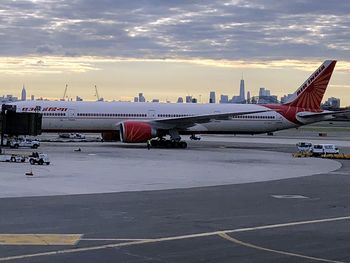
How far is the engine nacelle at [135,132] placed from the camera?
164 feet

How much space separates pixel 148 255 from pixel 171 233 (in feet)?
7.87

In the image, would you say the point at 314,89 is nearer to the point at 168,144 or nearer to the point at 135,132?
the point at 168,144

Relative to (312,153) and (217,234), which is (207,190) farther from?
(312,153)

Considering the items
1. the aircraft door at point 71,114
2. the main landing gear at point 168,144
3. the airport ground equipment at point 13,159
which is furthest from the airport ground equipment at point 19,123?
the main landing gear at point 168,144

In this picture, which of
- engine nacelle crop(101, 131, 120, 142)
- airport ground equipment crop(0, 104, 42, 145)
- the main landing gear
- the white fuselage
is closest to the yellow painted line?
airport ground equipment crop(0, 104, 42, 145)

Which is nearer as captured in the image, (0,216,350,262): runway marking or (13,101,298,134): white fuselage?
(0,216,350,262): runway marking

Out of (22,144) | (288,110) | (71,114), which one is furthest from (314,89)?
(22,144)

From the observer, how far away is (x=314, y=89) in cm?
6134

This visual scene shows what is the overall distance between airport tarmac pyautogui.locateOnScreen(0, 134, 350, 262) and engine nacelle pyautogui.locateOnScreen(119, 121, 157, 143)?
1960 cm

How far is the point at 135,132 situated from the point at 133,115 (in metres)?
4.79

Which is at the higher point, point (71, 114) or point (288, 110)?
point (288, 110)

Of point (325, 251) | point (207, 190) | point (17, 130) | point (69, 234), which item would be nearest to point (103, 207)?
point (69, 234)

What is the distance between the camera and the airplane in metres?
51.8

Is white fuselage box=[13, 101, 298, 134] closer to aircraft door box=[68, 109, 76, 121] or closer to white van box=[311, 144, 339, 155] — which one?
aircraft door box=[68, 109, 76, 121]
